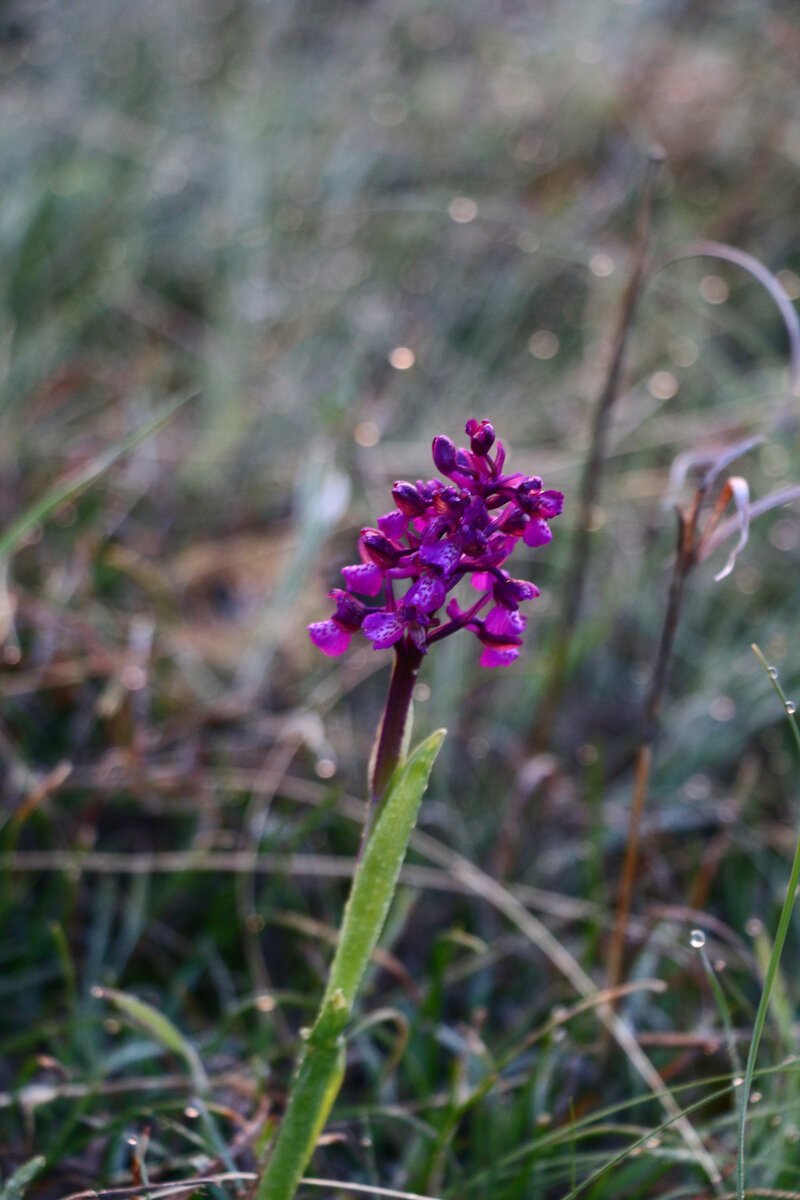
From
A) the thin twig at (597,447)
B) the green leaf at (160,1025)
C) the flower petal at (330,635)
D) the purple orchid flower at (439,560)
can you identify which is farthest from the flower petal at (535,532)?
the thin twig at (597,447)

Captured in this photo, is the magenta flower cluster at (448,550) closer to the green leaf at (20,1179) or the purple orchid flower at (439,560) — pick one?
the purple orchid flower at (439,560)

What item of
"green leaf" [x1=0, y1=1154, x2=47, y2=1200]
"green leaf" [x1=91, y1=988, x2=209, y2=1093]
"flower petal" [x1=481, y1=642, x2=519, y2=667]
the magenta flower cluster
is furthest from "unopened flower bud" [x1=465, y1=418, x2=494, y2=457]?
"green leaf" [x1=0, y1=1154, x2=47, y2=1200]

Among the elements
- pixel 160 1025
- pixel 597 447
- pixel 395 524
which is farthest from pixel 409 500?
pixel 597 447

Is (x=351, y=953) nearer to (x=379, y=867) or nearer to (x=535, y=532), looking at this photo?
(x=379, y=867)

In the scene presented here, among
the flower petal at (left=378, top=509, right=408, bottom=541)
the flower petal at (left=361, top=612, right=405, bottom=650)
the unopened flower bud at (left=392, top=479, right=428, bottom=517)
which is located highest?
the unopened flower bud at (left=392, top=479, right=428, bottom=517)

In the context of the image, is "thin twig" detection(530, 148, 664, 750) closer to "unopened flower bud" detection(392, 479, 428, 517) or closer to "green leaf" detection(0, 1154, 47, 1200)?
"unopened flower bud" detection(392, 479, 428, 517)

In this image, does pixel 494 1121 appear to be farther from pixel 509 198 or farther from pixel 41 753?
pixel 509 198

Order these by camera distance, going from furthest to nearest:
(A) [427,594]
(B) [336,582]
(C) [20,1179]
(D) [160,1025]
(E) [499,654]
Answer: (B) [336,582], (D) [160,1025], (C) [20,1179], (E) [499,654], (A) [427,594]
